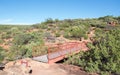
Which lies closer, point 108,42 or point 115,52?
point 115,52

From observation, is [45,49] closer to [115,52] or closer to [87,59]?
[87,59]

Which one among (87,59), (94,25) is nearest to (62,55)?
(87,59)

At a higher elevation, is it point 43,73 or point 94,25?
point 94,25

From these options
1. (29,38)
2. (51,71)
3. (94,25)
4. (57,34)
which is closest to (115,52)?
(51,71)

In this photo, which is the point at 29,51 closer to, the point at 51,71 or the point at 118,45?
the point at 51,71

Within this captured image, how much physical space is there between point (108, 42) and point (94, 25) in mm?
27294

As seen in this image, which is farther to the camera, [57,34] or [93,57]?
[57,34]

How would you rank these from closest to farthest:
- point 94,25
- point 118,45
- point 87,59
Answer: point 118,45 → point 87,59 → point 94,25

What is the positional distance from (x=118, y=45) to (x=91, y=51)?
2.14 meters

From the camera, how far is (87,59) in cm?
1549

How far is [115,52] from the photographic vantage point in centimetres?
1345

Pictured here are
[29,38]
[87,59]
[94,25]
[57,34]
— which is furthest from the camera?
[94,25]

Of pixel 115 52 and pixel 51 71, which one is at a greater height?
pixel 115 52

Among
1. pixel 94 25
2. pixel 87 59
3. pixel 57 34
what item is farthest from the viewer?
pixel 94 25
